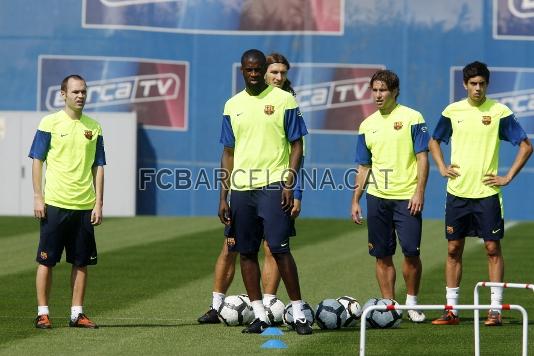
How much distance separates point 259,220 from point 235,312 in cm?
89

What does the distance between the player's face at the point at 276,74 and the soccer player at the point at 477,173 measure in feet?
4.73

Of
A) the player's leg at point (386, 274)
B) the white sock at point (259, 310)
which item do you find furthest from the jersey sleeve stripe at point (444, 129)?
the white sock at point (259, 310)

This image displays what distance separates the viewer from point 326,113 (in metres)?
28.1

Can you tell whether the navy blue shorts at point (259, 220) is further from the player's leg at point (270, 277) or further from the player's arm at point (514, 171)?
the player's arm at point (514, 171)

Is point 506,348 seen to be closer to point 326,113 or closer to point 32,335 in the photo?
point 32,335

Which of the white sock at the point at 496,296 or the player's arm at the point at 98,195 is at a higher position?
the player's arm at the point at 98,195

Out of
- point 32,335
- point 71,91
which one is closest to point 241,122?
point 71,91

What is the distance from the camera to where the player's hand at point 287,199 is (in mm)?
10023

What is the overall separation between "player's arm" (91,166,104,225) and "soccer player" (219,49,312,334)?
3.37 feet

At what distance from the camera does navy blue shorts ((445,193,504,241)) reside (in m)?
11.1

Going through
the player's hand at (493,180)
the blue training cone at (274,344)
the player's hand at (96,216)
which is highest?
the player's hand at (493,180)

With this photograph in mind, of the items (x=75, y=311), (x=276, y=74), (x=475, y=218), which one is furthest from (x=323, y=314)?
(x=276, y=74)

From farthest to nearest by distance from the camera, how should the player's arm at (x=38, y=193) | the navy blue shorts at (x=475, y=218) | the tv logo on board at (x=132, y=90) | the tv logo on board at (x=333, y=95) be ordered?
the tv logo on board at (x=132, y=90) → the tv logo on board at (x=333, y=95) → the navy blue shorts at (x=475, y=218) → the player's arm at (x=38, y=193)

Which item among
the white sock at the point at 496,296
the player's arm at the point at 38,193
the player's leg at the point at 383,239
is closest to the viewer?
the player's arm at the point at 38,193
